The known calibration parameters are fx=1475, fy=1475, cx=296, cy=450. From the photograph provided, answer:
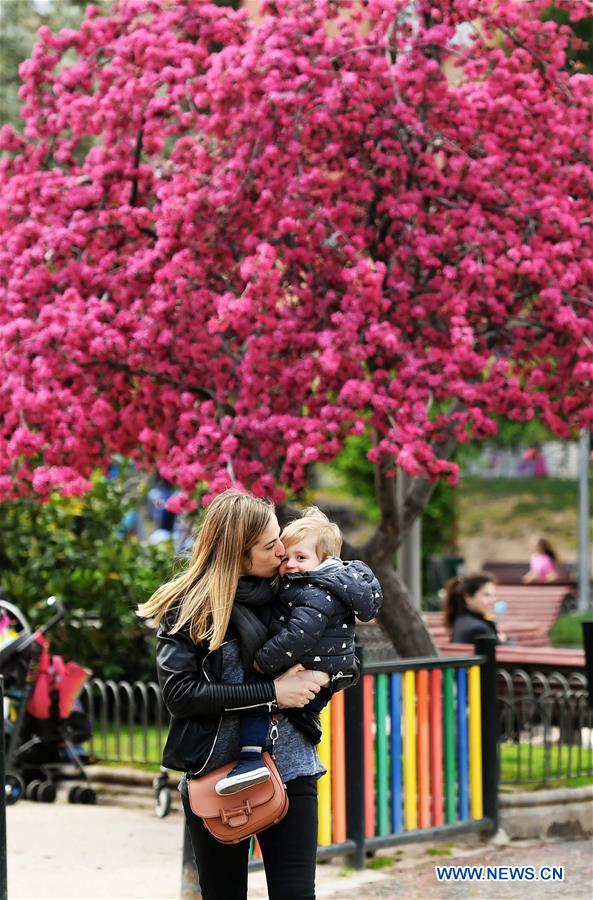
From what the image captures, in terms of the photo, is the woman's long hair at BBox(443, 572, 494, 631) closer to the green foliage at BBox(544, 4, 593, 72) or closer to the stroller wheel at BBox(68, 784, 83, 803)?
the stroller wheel at BBox(68, 784, 83, 803)

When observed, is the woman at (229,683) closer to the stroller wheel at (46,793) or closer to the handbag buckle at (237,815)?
the handbag buckle at (237,815)

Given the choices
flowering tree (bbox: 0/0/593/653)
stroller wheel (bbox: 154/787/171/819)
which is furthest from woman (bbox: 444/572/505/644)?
stroller wheel (bbox: 154/787/171/819)

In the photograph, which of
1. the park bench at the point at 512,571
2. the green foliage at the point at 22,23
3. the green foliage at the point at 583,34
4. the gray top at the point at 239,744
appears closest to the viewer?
the gray top at the point at 239,744

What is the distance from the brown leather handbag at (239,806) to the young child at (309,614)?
0.09 ft

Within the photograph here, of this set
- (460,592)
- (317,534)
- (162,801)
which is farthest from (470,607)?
(317,534)

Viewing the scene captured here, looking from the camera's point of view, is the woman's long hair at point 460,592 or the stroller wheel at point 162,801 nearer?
the stroller wheel at point 162,801

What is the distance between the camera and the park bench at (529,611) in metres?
15.4

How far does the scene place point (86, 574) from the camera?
13344mm

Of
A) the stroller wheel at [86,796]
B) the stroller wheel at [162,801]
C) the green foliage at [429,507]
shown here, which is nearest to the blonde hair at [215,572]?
the stroller wheel at [162,801]

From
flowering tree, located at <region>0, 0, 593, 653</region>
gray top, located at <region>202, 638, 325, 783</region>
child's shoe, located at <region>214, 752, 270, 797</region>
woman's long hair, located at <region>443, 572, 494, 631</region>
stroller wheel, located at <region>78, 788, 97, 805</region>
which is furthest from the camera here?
woman's long hair, located at <region>443, 572, 494, 631</region>

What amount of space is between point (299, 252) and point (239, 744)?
4.64 metres

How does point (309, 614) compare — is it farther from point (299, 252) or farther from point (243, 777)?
point (299, 252)

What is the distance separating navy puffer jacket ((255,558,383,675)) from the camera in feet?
13.9

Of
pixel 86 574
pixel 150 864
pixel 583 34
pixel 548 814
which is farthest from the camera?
pixel 583 34
